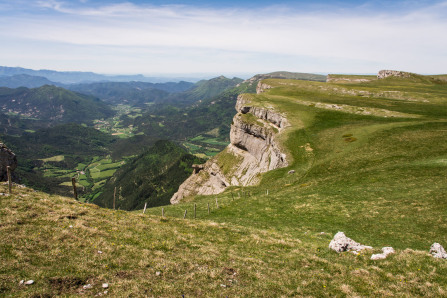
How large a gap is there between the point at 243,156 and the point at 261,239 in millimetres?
82659

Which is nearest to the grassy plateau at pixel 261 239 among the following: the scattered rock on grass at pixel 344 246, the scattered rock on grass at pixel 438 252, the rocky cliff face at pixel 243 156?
the scattered rock on grass at pixel 344 246

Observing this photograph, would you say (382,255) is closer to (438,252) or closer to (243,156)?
(438,252)

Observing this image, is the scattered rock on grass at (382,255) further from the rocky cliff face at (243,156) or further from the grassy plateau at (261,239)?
the rocky cliff face at (243,156)

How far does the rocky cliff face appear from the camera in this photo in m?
90.4

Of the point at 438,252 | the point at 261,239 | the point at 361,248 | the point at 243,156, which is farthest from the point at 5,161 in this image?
the point at 243,156

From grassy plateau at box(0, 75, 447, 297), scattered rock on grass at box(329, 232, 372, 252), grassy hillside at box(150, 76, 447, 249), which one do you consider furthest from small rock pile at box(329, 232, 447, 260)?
grassy hillside at box(150, 76, 447, 249)

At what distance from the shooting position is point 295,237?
1039 inches

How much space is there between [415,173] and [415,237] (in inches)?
796

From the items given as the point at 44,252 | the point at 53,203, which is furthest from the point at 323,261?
the point at 53,203

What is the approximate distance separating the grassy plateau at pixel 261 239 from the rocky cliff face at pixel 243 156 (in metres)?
39.0

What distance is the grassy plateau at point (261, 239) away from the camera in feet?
47.2

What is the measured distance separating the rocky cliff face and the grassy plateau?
128ft

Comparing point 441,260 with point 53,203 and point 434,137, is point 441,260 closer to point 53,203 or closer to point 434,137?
point 53,203

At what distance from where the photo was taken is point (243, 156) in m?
106
